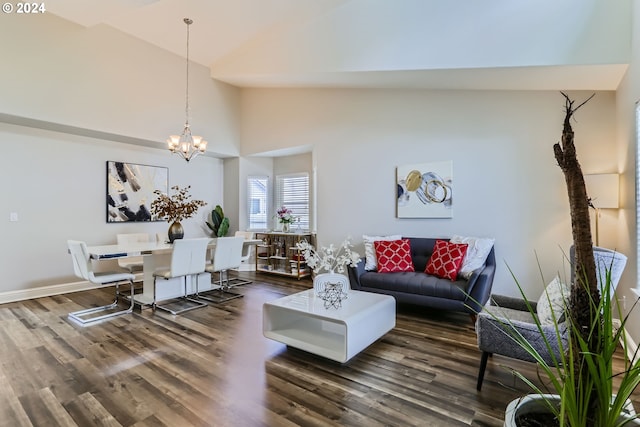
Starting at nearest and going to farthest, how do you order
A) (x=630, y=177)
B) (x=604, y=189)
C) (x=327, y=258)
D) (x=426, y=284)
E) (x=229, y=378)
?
1. (x=229, y=378)
2. (x=630, y=177)
3. (x=327, y=258)
4. (x=604, y=189)
5. (x=426, y=284)

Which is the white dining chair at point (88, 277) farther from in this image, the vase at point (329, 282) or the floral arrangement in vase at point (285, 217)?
the floral arrangement in vase at point (285, 217)

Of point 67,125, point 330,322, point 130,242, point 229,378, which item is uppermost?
point 67,125

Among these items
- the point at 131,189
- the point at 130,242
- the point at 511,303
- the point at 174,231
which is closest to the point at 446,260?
the point at 511,303

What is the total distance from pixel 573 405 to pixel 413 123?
420 centimetres

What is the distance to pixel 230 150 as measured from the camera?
675 cm

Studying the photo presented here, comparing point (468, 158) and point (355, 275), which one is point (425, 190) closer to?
point (468, 158)

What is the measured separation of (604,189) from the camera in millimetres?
3225

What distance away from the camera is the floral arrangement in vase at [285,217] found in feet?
21.7

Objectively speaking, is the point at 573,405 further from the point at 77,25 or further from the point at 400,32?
the point at 77,25

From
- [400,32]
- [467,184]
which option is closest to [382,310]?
[467,184]

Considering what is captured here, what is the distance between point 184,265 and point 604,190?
16.0 ft

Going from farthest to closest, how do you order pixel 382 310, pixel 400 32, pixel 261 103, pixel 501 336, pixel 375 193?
pixel 261 103 → pixel 375 193 → pixel 400 32 → pixel 382 310 → pixel 501 336

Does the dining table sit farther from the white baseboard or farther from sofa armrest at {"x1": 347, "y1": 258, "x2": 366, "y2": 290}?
sofa armrest at {"x1": 347, "y1": 258, "x2": 366, "y2": 290}

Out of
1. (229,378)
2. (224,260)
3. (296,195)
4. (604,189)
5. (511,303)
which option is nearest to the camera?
(229,378)
